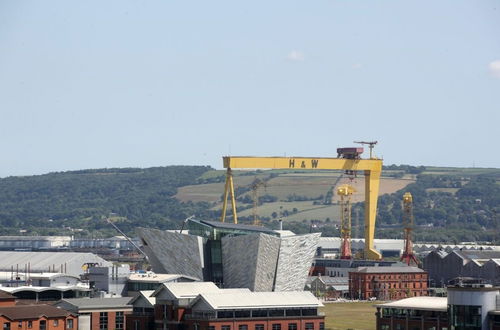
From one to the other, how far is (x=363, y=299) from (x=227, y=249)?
133ft

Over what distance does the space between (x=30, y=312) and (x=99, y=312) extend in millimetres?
6341

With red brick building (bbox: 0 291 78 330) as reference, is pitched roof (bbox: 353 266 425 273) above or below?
below

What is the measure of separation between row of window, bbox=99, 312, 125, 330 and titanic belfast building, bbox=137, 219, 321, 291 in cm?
2048

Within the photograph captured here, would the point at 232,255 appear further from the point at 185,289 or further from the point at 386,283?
the point at 386,283

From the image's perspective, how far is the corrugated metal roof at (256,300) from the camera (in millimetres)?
75062

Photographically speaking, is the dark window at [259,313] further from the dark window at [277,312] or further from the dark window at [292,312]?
the dark window at [292,312]

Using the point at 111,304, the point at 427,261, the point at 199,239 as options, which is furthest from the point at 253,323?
the point at 427,261

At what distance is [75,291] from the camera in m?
91.8

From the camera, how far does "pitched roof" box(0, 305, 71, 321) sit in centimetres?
7556

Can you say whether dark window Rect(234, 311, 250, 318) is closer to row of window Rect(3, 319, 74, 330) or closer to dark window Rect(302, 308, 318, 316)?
dark window Rect(302, 308, 318, 316)

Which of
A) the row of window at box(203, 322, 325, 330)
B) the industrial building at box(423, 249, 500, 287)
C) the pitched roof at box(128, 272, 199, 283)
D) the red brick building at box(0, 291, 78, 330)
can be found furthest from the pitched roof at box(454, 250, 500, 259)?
the red brick building at box(0, 291, 78, 330)

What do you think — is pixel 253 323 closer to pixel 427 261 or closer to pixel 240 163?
pixel 240 163

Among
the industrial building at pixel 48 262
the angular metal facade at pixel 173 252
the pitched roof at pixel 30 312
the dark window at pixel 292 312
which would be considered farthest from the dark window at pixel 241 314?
the industrial building at pixel 48 262

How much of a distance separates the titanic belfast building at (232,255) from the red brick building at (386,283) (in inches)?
1462
